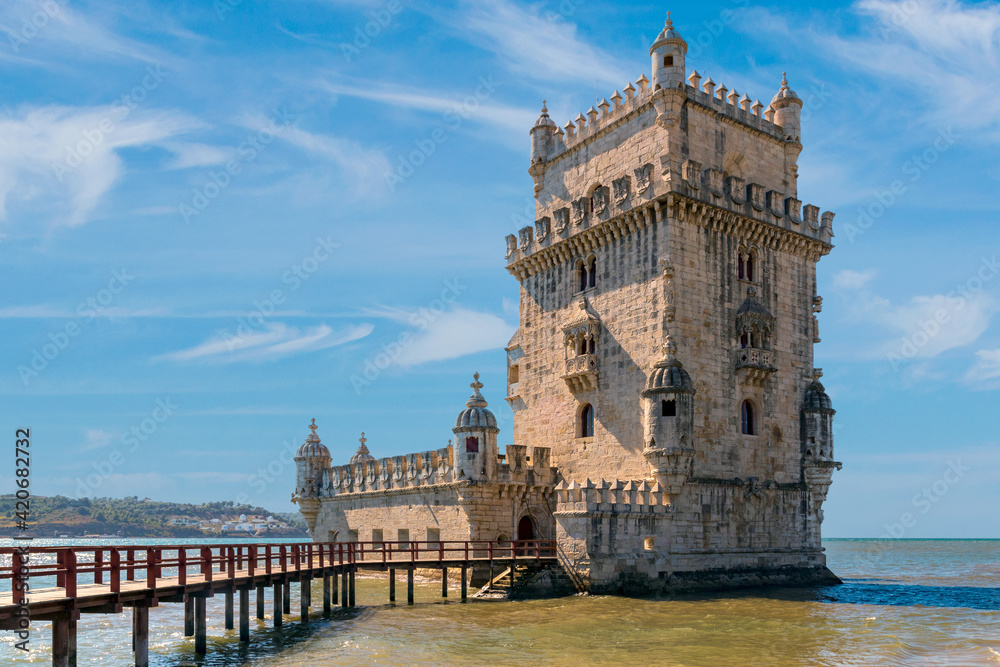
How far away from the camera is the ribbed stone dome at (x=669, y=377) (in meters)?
31.2

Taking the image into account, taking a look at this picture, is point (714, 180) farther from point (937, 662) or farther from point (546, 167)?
point (937, 662)

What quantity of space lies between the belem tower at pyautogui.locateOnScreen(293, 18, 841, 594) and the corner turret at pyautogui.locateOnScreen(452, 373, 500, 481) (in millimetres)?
77

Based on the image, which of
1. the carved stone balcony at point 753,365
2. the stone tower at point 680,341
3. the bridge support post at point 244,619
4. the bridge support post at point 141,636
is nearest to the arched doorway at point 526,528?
the stone tower at point 680,341

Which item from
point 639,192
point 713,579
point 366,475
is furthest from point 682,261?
point 366,475

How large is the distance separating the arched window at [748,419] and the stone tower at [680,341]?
0.23ft

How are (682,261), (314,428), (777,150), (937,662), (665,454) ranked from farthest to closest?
(314,428) → (777,150) → (682,261) → (665,454) → (937,662)

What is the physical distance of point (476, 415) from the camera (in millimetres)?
34906

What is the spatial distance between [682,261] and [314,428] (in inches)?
969

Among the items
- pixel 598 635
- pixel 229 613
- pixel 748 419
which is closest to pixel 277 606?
pixel 229 613

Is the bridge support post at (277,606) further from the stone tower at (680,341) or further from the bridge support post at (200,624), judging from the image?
the stone tower at (680,341)

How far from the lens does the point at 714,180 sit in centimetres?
3428

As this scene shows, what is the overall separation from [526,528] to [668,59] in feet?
63.4

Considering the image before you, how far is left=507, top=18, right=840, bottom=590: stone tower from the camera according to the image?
3120cm

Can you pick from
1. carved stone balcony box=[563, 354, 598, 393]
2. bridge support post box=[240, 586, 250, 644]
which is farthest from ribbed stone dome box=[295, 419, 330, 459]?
bridge support post box=[240, 586, 250, 644]
